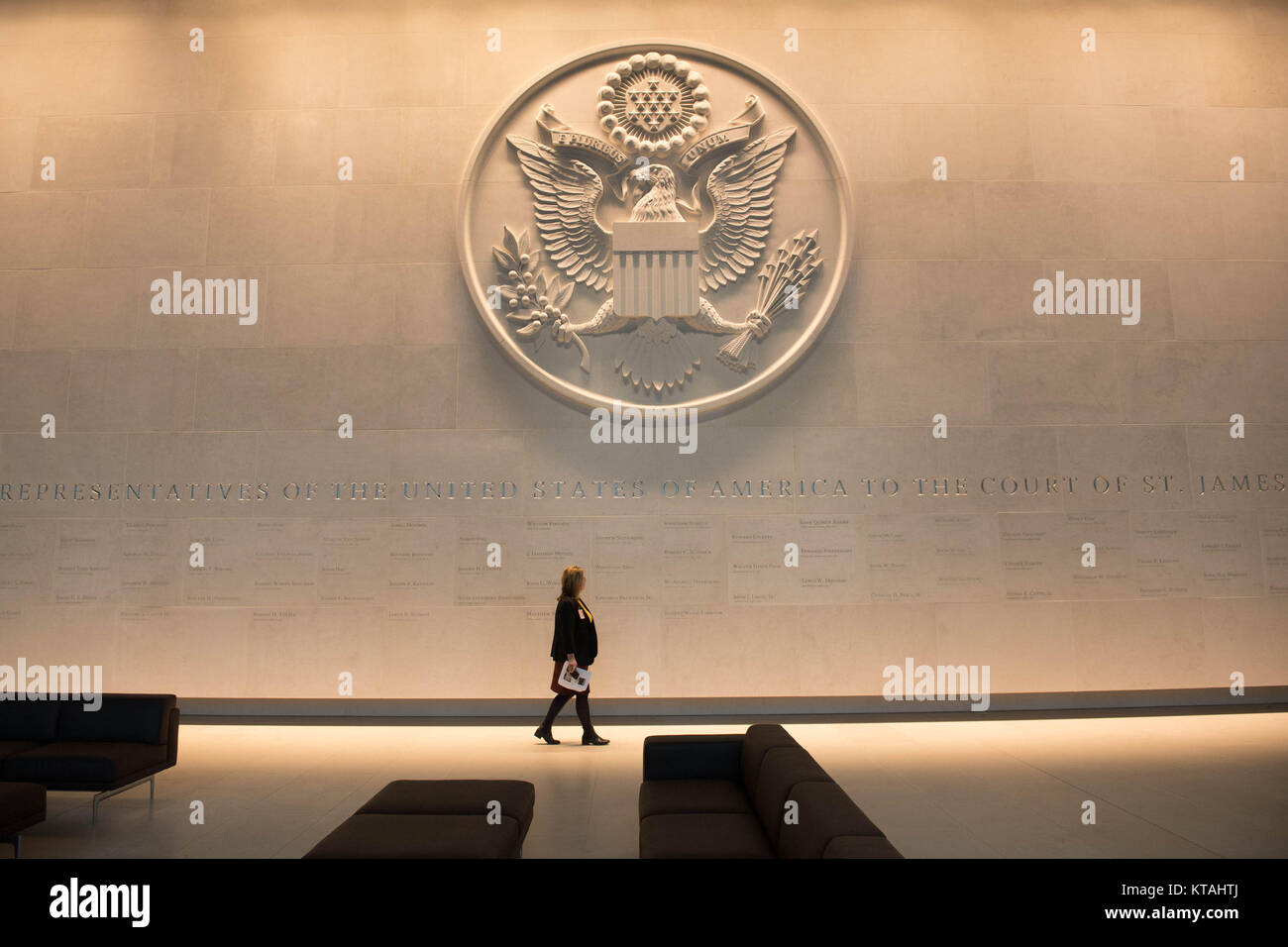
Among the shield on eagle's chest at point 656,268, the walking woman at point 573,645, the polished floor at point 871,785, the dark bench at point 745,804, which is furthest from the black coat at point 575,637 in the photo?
the shield on eagle's chest at point 656,268

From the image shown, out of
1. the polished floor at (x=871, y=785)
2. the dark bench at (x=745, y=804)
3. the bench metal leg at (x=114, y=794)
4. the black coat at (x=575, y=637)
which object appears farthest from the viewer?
the black coat at (x=575, y=637)

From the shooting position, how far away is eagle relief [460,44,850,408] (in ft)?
24.8

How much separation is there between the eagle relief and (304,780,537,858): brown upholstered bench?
4332 mm

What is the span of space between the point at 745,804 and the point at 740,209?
18.7 ft

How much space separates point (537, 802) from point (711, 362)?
4277 millimetres

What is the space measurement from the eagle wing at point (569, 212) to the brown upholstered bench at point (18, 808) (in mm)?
5558

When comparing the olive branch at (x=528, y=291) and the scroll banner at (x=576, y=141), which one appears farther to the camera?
the scroll banner at (x=576, y=141)

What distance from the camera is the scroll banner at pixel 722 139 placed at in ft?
25.2

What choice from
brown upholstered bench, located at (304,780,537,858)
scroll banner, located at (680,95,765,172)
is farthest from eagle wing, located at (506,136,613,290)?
brown upholstered bench, located at (304,780,537,858)

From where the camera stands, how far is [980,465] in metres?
7.55

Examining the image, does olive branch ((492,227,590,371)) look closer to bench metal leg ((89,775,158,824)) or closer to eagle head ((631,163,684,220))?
eagle head ((631,163,684,220))

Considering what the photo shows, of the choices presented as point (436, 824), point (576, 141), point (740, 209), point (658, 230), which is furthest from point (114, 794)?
point (740, 209)

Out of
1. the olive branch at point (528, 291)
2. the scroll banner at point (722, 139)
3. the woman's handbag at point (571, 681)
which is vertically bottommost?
the woman's handbag at point (571, 681)

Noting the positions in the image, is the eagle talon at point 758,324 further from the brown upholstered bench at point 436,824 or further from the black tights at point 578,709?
the brown upholstered bench at point 436,824
